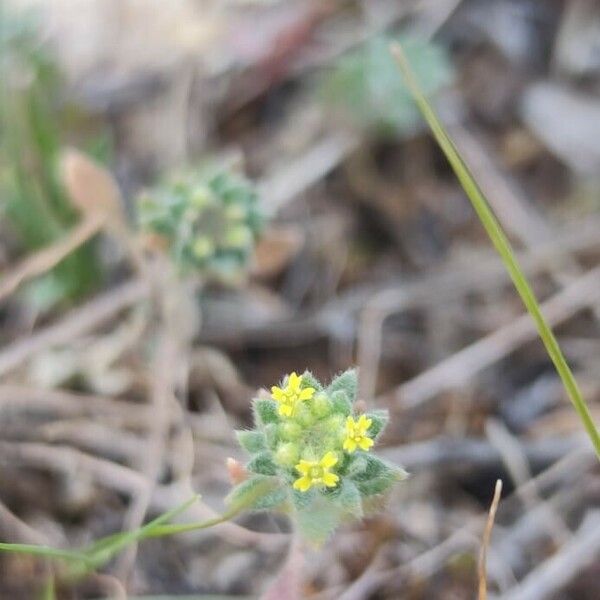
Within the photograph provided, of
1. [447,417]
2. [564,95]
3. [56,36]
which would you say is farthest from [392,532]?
[56,36]

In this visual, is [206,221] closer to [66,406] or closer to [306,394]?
[66,406]

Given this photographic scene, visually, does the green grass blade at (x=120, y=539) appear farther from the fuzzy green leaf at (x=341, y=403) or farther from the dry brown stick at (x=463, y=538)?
the dry brown stick at (x=463, y=538)

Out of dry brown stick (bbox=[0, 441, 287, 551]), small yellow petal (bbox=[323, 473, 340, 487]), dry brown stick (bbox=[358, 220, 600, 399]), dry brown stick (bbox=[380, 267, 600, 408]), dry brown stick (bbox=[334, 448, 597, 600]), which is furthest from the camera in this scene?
dry brown stick (bbox=[358, 220, 600, 399])

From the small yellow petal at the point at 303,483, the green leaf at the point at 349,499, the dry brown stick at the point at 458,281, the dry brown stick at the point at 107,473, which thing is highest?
the dry brown stick at the point at 458,281

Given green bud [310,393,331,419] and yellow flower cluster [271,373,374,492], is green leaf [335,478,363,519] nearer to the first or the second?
yellow flower cluster [271,373,374,492]

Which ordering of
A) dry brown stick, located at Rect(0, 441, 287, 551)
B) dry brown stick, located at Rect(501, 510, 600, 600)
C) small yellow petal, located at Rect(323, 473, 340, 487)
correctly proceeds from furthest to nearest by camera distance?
1. dry brown stick, located at Rect(0, 441, 287, 551)
2. dry brown stick, located at Rect(501, 510, 600, 600)
3. small yellow petal, located at Rect(323, 473, 340, 487)

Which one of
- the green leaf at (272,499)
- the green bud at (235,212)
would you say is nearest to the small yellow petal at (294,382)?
the green leaf at (272,499)

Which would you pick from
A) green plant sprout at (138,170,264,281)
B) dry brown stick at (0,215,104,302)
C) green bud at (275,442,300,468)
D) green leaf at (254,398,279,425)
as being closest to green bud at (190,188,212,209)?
green plant sprout at (138,170,264,281)
